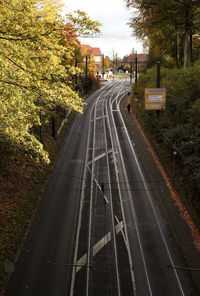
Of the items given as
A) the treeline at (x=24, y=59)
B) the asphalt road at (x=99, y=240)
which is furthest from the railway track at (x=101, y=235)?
the treeline at (x=24, y=59)

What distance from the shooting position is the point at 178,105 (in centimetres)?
2233

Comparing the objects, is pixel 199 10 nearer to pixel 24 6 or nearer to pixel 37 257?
pixel 24 6

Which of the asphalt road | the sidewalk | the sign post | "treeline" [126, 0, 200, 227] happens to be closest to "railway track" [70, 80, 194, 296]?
the asphalt road

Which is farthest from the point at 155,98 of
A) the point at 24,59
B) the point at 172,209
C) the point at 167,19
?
the point at 24,59

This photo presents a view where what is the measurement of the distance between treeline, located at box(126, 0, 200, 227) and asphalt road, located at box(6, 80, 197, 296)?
2707mm

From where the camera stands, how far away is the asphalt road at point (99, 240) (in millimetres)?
10562

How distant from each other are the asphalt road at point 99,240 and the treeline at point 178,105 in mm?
2707

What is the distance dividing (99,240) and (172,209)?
560cm

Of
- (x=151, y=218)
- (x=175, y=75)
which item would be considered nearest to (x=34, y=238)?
(x=151, y=218)

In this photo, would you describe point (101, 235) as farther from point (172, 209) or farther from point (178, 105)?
point (178, 105)

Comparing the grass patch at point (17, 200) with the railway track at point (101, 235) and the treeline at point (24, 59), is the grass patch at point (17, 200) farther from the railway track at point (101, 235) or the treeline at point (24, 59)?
the treeline at point (24, 59)

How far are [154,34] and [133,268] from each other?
29492 mm

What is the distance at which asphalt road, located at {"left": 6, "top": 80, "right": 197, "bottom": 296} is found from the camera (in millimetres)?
10562

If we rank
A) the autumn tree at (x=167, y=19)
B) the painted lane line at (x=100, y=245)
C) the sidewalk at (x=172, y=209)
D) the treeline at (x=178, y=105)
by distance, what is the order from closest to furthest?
A: the painted lane line at (x=100, y=245) → the sidewalk at (x=172, y=209) → the treeline at (x=178, y=105) → the autumn tree at (x=167, y=19)
